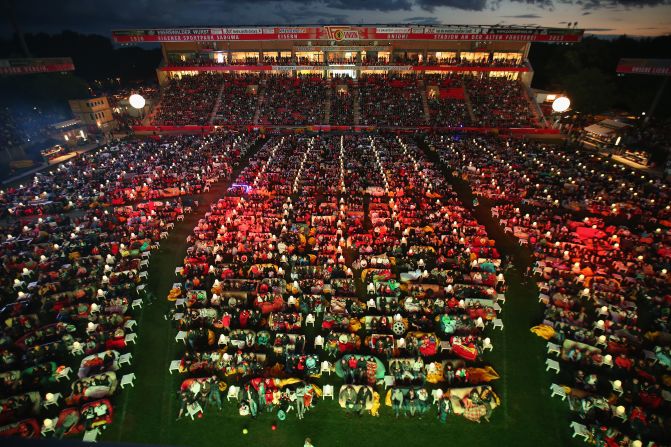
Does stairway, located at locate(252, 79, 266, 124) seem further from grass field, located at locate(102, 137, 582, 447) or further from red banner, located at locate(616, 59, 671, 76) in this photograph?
red banner, located at locate(616, 59, 671, 76)

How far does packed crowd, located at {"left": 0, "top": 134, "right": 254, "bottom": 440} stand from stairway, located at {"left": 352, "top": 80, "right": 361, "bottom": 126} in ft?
66.0

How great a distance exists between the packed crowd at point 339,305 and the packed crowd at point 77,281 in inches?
91.9

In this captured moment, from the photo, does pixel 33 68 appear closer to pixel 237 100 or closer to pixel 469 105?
pixel 237 100

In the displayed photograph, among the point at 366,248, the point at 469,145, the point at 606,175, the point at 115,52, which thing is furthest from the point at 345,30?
the point at 115,52

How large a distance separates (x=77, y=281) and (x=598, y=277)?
80.2 ft

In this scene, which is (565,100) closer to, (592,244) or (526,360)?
(592,244)

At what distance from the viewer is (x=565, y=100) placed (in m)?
35.1

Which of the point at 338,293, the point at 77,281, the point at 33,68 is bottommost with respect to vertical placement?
the point at 338,293

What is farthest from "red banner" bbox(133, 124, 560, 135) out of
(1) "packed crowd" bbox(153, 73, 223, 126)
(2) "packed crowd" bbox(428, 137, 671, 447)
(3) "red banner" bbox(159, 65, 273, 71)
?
(3) "red banner" bbox(159, 65, 273, 71)

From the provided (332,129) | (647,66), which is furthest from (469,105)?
(332,129)

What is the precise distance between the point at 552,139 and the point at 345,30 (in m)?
30.6

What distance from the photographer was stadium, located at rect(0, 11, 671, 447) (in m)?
10.4

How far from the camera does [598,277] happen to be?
50.4 feet

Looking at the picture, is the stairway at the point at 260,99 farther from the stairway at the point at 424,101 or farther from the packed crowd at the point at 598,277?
the packed crowd at the point at 598,277
